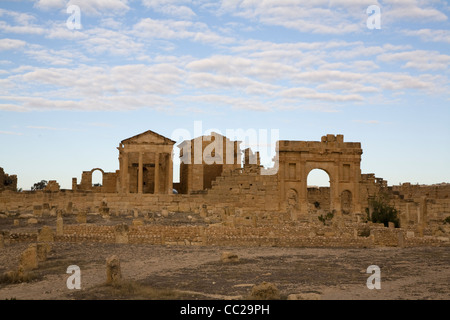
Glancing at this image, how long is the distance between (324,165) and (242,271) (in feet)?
89.6

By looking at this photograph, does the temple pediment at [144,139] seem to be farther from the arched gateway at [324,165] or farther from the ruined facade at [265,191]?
the arched gateway at [324,165]

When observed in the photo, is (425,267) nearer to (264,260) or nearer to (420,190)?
(264,260)

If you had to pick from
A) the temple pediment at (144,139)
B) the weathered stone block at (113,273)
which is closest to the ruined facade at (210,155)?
the temple pediment at (144,139)

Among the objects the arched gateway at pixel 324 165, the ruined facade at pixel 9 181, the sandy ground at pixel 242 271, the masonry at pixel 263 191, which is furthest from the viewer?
the ruined facade at pixel 9 181

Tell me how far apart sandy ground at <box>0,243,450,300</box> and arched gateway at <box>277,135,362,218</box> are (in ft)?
68.0

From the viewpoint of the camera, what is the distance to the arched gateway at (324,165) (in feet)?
120

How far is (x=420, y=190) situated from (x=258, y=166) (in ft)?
42.3

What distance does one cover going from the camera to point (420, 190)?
3906 centimetres

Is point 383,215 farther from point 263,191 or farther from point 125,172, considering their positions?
point 125,172

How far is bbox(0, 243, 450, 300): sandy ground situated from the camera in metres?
8.70

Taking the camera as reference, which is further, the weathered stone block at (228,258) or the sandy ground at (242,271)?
the weathered stone block at (228,258)

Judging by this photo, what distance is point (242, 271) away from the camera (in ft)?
35.9

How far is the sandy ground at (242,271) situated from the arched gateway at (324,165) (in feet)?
68.0
